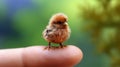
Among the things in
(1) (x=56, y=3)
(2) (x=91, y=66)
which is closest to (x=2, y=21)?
(1) (x=56, y=3)

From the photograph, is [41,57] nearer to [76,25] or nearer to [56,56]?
[56,56]

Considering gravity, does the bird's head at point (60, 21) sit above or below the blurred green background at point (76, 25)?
above

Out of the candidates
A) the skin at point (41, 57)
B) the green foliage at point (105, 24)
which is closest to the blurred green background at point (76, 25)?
the green foliage at point (105, 24)

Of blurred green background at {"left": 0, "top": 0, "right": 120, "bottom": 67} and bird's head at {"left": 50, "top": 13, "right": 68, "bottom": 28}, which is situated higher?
bird's head at {"left": 50, "top": 13, "right": 68, "bottom": 28}

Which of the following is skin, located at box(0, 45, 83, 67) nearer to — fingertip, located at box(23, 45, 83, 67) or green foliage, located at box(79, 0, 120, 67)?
fingertip, located at box(23, 45, 83, 67)

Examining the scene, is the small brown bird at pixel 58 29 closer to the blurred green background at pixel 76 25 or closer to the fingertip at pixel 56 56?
the fingertip at pixel 56 56

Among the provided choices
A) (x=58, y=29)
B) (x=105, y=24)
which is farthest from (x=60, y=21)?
(x=105, y=24)

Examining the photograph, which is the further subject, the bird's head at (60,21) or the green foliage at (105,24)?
the green foliage at (105,24)

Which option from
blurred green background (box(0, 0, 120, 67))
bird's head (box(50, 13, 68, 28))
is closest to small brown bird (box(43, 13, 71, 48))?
bird's head (box(50, 13, 68, 28))
